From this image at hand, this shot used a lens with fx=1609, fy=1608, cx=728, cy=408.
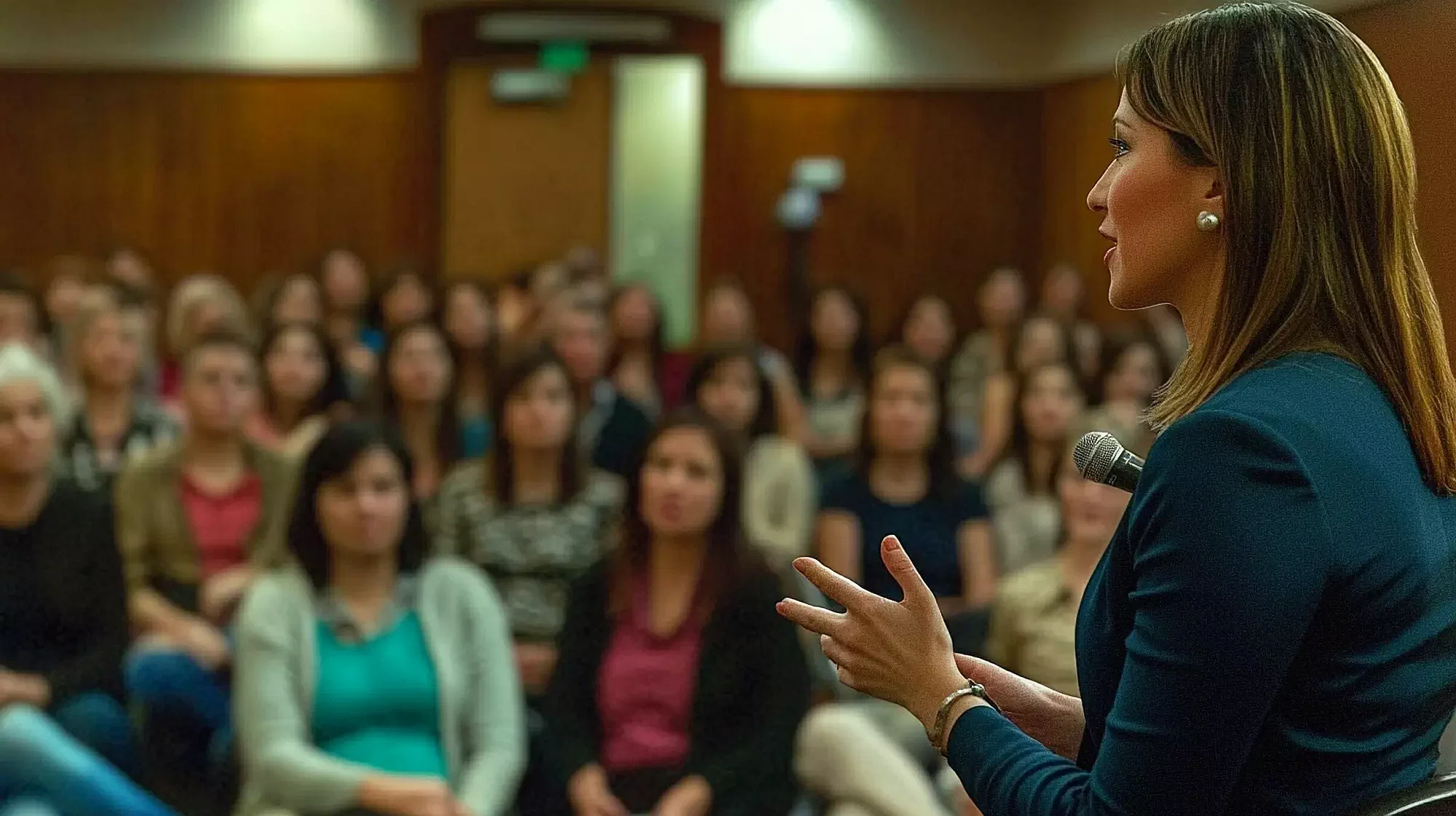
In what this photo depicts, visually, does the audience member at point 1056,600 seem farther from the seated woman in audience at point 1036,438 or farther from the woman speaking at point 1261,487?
the woman speaking at point 1261,487

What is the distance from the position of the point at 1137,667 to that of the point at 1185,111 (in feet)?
0.79

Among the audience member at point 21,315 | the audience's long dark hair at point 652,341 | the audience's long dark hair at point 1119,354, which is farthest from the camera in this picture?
the audience's long dark hair at point 652,341

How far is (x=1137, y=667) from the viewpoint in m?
0.65

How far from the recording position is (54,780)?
2064 mm

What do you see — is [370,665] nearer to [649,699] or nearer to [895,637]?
[649,699]

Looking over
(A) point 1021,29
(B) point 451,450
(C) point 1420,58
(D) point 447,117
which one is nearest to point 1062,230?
(A) point 1021,29

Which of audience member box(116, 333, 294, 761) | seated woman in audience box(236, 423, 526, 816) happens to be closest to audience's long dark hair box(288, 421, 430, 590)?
seated woman in audience box(236, 423, 526, 816)

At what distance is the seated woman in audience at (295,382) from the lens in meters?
3.17

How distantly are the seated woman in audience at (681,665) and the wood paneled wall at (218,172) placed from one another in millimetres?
4225

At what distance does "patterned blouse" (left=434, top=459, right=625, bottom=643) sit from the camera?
2494mm

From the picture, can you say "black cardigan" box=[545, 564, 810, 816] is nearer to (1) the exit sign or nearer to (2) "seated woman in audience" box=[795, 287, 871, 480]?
(2) "seated woman in audience" box=[795, 287, 871, 480]

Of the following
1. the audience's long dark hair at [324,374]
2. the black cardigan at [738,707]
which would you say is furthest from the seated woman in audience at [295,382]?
the black cardigan at [738,707]

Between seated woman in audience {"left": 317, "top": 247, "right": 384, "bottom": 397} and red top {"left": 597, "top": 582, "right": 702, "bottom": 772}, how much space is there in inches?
80.0

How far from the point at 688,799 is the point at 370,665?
45 cm
